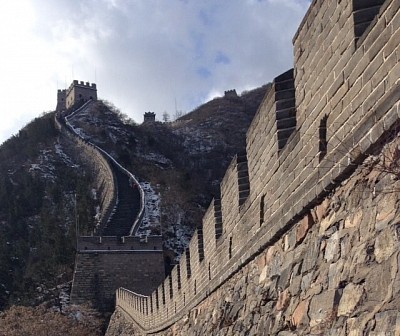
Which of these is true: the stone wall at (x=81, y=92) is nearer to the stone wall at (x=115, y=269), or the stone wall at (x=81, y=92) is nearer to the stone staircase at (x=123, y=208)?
the stone staircase at (x=123, y=208)

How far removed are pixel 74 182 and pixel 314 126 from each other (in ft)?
162

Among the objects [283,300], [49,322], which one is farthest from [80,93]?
[283,300]

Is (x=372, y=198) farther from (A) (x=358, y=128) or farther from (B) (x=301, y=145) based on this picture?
(B) (x=301, y=145)

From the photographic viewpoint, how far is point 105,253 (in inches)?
1348

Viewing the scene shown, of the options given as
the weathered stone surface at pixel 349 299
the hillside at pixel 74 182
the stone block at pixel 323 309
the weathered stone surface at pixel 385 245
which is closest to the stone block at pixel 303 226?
the stone block at pixel 323 309

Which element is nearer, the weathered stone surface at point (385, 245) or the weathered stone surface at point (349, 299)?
the weathered stone surface at point (385, 245)

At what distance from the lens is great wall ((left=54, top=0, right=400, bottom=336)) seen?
3131 mm

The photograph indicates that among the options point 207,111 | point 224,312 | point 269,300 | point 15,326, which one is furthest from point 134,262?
point 207,111

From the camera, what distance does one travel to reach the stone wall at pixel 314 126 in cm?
330

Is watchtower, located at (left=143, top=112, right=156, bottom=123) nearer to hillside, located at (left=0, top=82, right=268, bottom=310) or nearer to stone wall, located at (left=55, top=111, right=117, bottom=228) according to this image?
hillside, located at (left=0, top=82, right=268, bottom=310)

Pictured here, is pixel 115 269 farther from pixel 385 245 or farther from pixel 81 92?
pixel 81 92

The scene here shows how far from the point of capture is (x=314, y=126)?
14.2 ft

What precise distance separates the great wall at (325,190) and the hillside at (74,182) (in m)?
29.5

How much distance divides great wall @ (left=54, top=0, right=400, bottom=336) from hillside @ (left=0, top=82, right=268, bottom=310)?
96.7 feet
